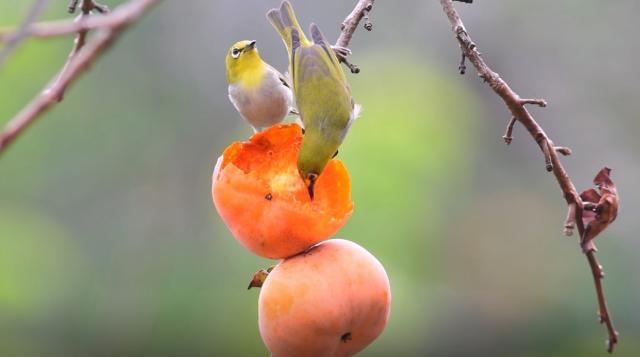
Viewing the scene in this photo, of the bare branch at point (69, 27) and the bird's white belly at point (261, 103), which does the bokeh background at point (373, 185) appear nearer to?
the bird's white belly at point (261, 103)

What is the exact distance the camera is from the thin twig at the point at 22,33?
0.85 meters

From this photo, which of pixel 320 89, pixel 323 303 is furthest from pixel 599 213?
pixel 320 89

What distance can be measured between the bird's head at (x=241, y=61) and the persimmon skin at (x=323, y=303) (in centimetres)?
135

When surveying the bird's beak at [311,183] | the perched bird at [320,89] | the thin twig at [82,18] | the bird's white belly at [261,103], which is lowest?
the bird's white belly at [261,103]

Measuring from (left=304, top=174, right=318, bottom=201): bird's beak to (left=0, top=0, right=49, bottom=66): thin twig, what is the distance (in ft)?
4.43

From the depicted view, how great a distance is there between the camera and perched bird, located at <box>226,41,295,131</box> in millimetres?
3115

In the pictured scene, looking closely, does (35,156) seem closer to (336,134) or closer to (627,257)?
(627,257)

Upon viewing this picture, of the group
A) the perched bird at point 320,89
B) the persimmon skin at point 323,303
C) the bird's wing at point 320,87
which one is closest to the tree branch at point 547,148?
the persimmon skin at point 323,303

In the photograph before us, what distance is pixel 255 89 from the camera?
10.4 ft

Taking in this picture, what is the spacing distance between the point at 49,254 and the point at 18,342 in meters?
1.11

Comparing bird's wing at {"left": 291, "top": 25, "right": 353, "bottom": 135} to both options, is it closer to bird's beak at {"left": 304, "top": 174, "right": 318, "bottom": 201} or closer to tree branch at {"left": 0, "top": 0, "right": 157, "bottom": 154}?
bird's beak at {"left": 304, "top": 174, "right": 318, "bottom": 201}

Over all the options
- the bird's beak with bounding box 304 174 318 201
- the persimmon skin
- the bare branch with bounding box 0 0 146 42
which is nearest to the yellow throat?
the bird's beak with bounding box 304 174 318 201

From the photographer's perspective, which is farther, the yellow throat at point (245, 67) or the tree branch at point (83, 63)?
the yellow throat at point (245, 67)

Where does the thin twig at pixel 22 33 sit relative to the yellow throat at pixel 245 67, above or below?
above
